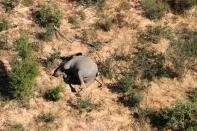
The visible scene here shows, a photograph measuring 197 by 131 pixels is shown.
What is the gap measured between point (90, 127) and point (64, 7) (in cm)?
491

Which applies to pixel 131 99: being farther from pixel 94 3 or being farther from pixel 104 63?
pixel 94 3

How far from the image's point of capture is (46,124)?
15.0 metres

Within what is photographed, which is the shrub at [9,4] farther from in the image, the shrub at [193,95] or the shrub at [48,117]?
the shrub at [193,95]

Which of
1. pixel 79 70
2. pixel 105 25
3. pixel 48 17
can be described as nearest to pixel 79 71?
pixel 79 70

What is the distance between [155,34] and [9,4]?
5.06 m

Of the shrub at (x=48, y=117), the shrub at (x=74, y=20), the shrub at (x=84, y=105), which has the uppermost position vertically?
the shrub at (x=74, y=20)

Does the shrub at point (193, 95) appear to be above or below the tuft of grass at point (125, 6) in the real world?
below

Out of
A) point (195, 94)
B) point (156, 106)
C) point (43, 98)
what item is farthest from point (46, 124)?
point (195, 94)

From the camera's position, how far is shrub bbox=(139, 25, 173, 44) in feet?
56.9

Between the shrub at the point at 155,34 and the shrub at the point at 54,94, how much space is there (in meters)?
3.59

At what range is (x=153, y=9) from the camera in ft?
59.3

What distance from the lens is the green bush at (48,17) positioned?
56.6ft

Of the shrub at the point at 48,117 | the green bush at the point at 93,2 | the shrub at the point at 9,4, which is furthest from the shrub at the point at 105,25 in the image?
the shrub at the point at 48,117

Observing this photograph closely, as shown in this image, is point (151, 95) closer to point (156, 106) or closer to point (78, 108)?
point (156, 106)
